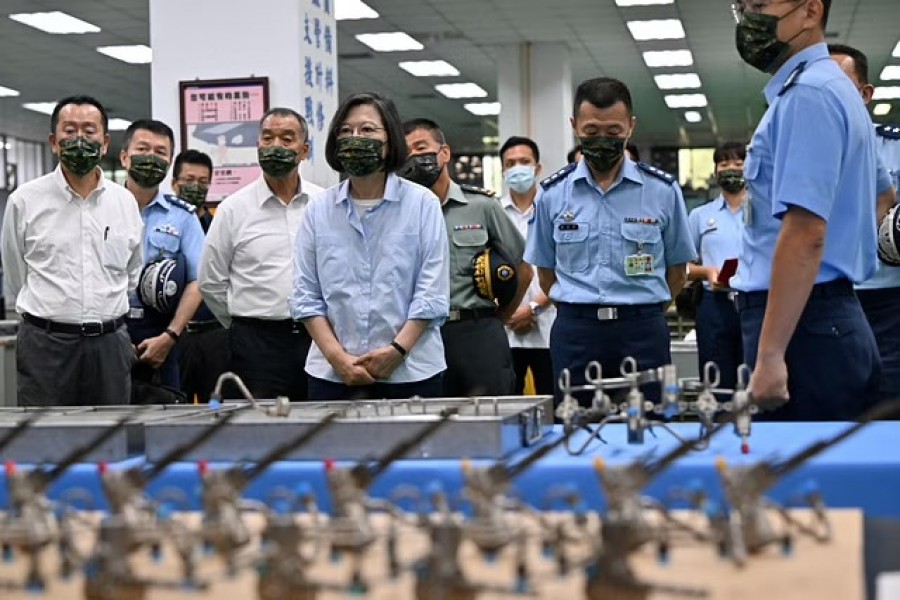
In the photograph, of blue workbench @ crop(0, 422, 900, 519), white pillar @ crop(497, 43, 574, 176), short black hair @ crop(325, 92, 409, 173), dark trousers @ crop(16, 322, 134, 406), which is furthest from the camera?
white pillar @ crop(497, 43, 574, 176)

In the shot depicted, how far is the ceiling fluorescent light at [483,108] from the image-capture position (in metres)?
18.8

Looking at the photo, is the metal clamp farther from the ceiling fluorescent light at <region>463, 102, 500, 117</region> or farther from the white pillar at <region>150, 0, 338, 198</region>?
the ceiling fluorescent light at <region>463, 102, 500, 117</region>

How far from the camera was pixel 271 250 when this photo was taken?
459cm

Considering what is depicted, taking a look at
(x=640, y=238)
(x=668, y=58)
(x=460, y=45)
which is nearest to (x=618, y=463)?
(x=640, y=238)

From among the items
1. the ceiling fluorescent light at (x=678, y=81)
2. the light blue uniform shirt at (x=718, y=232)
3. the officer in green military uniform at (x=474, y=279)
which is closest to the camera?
the officer in green military uniform at (x=474, y=279)

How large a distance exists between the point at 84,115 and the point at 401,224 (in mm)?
1415

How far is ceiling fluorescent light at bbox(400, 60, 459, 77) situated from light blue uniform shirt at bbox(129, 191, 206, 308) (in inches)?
385

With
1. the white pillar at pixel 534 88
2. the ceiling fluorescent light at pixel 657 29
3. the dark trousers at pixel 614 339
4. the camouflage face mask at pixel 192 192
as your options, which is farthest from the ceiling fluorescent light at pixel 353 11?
the dark trousers at pixel 614 339

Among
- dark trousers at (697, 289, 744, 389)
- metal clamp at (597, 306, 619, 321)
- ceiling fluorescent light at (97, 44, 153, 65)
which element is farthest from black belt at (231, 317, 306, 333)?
ceiling fluorescent light at (97, 44, 153, 65)

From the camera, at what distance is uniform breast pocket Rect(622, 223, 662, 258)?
4074 millimetres

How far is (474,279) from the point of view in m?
4.86

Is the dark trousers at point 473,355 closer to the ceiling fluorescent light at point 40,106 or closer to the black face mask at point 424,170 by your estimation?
the black face mask at point 424,170

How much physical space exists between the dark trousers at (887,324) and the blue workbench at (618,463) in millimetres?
1718

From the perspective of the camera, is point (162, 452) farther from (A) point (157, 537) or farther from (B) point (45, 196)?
(B) point (45, 196)
